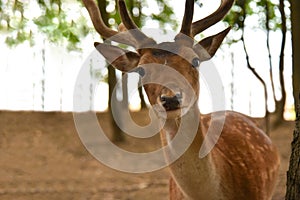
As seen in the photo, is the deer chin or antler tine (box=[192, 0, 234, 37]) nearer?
the deer chin

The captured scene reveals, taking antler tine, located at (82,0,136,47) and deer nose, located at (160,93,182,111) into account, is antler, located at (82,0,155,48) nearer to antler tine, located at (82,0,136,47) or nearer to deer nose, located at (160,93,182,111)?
antler tine, located at (82,0,136,47)

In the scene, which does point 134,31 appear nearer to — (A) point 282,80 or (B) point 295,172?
(B) point 295,172

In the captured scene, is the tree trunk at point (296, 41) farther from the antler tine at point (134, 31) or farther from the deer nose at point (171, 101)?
the deer nose at point (171, 101)

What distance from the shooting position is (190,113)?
149 inches

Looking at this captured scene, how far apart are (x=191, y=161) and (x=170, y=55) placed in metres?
0.73

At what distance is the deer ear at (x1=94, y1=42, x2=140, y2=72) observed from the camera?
4.20m

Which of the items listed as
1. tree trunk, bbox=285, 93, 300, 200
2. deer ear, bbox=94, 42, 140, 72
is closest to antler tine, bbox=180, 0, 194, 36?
deer ear, bbox=94, 42, 140, 72

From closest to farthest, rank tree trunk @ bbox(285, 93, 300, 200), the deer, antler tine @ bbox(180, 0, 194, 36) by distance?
tree trunk @ bbox(285, 93, 300, 200), the deer, antler tine @ bbox(180, 0, 194, 36)

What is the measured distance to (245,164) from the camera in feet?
14.2

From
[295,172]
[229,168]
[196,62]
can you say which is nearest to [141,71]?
[196,62]

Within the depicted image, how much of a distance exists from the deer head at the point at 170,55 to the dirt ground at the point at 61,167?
14.5ft

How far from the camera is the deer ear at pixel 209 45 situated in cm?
414

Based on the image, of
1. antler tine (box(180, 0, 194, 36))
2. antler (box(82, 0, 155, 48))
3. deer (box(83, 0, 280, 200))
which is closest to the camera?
deer (box(83, 0, 280, 200))

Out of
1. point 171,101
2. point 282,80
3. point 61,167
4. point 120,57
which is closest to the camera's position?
point 171,101
